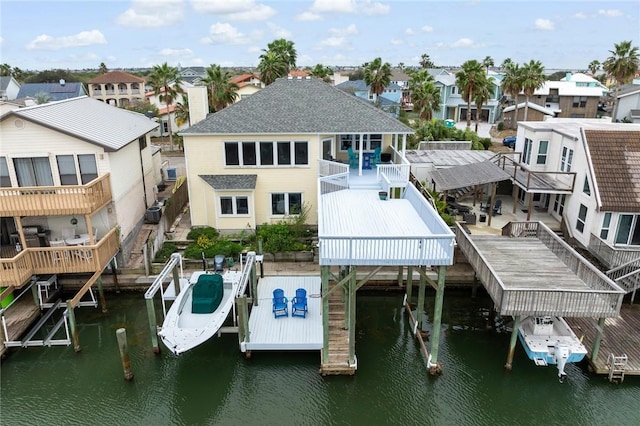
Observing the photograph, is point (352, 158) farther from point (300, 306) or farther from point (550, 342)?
point (550, 342)

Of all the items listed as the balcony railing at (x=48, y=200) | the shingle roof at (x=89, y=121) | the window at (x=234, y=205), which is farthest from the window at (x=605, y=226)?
the balcony railing at (x=48, y=200)

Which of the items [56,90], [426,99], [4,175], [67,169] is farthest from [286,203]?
[56,90]

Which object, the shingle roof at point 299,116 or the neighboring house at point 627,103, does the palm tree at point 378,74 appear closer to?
the neighboring house at point 627,103

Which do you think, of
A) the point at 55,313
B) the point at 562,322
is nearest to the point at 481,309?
the point at 562,322

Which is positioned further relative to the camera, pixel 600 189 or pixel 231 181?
pixel 231 181

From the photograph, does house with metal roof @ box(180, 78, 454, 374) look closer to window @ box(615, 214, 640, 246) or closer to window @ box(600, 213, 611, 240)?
window @ box(600, 213, 611, 240)

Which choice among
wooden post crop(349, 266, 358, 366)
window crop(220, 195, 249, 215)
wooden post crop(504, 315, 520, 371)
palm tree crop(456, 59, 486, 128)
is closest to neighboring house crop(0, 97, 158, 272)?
window crop(220, 195, 249, 215)
